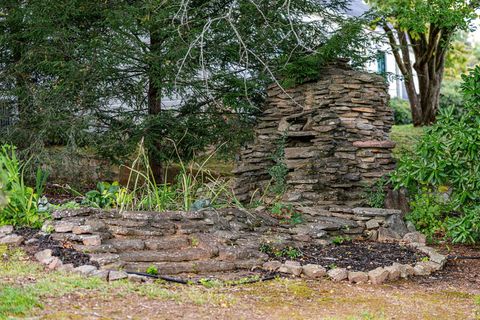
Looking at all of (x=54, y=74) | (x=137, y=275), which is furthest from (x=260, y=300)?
(x=54, y=74)

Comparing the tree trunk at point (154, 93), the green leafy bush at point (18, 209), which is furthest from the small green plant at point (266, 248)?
the tree trunk at point (154, 93)

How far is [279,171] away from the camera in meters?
10.0

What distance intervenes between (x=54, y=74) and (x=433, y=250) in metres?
6.39

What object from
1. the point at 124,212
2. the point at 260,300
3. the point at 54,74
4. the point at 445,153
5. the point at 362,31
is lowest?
the point at 260,300

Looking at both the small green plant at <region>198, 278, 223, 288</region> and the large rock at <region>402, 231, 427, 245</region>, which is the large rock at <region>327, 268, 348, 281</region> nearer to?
the small green plant at <region>198, 278, 223, 288</region>

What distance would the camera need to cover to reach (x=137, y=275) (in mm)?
6211

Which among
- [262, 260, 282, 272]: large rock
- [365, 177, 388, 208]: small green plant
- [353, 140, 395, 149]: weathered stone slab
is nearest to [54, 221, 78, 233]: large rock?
[262, 260, 282, 272]: large rock

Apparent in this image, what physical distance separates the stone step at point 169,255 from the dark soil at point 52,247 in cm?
41

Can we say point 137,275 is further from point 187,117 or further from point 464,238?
point 187,117

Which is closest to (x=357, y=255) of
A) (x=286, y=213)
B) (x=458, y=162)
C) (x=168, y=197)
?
(x=286, y=213)

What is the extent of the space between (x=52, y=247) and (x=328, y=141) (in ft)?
15.1

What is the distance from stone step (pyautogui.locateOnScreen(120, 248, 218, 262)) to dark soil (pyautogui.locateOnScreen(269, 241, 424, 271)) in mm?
803

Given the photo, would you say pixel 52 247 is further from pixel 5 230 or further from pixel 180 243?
pixel 180 243

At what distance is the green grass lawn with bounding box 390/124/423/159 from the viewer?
13814 mm
